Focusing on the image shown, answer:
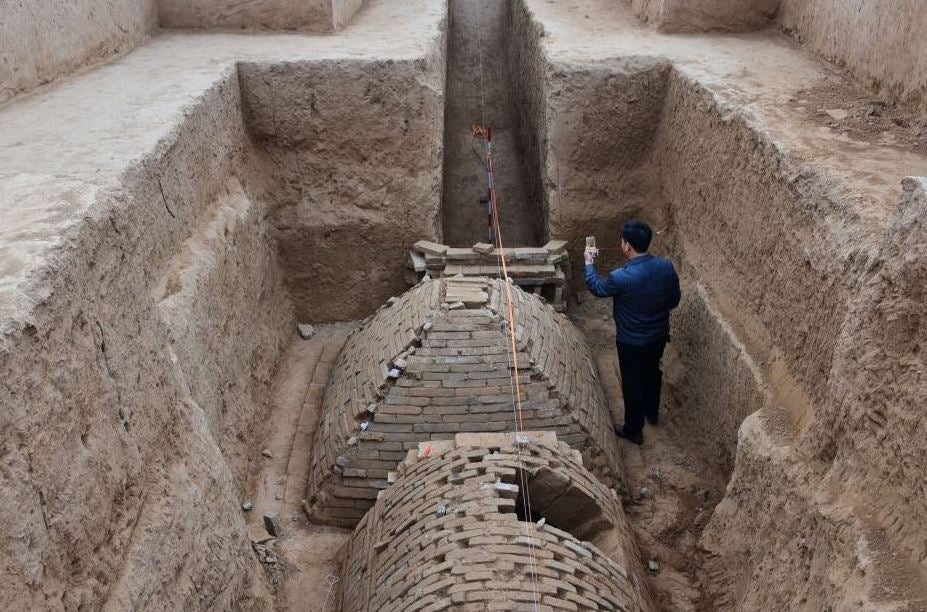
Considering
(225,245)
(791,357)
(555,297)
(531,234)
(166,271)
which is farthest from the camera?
(531,234)

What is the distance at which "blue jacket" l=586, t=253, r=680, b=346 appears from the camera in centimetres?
462

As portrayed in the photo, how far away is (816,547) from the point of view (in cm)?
289

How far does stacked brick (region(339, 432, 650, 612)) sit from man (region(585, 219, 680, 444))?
3.81 ft

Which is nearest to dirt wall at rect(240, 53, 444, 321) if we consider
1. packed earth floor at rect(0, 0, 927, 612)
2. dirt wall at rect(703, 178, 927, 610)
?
packed earth floor at rect(0, 0, 927, 612)

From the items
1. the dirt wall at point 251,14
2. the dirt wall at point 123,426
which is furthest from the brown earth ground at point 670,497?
the dirt wall at point 251,14

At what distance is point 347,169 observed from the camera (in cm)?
608

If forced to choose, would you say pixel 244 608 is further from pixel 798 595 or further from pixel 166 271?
pixel 798 595

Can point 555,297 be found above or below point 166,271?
below

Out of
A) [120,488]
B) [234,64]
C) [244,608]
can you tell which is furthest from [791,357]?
[234,64]

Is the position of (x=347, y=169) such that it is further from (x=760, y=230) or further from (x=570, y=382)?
(x=760, y=230)

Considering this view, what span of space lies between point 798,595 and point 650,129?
3.98 m

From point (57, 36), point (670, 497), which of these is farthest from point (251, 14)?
point (670, 497)

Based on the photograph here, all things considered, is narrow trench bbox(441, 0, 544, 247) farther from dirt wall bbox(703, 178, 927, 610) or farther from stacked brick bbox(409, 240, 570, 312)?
dirt wall bbox(703, 178, 927, 610)

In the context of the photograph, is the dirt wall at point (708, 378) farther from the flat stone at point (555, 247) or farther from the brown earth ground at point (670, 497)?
the flat stone at point (555, 247)
